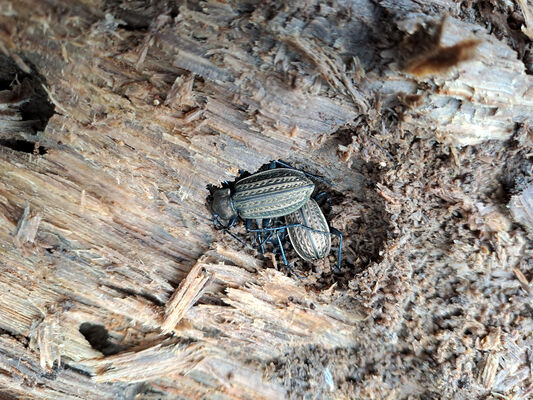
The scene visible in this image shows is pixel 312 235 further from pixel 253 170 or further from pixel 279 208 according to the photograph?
pixel 253 170

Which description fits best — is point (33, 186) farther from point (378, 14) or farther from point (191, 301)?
point (378, 14)

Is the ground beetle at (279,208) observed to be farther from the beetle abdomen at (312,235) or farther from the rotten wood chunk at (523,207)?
the rotten wood chunk at (523,207)

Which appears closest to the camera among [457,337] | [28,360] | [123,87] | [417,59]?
[417,59]

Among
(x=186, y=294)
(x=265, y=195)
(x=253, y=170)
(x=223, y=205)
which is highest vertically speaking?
(x=253, y=170)

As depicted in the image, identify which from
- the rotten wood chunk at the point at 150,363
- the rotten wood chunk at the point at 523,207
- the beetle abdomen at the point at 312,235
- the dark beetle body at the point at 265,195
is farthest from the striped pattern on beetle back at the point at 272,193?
the rotten wood chunk at the point at 523,207

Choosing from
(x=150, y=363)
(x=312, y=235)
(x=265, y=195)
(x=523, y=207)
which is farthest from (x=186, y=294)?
(x=523, y=207)

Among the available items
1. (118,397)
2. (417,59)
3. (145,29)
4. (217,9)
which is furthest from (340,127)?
(118,397)

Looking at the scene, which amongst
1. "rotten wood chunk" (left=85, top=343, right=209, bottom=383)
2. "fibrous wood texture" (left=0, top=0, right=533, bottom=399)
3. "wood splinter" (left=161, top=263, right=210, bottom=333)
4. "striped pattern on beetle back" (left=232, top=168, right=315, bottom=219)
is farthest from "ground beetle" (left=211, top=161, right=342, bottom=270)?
"rotten wood chunk" (left=85, top=343, right=209, bottom=383)
